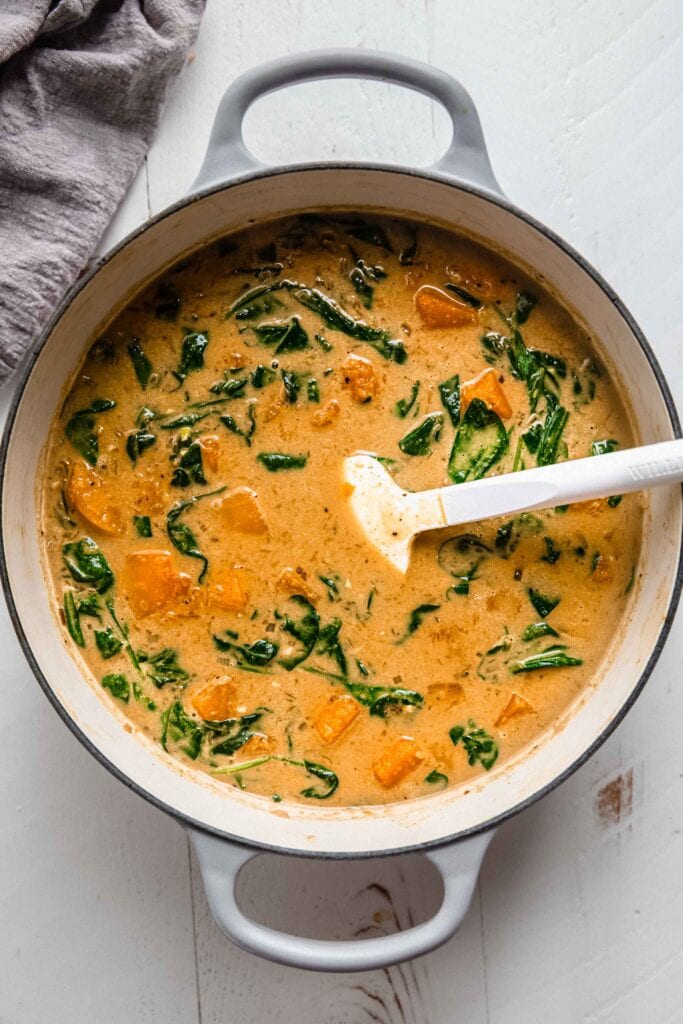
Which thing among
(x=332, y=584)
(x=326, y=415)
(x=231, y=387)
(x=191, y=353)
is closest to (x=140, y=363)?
(x=191, y=353)

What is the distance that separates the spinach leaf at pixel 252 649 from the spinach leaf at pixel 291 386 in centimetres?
54

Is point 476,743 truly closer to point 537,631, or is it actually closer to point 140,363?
point 537,631

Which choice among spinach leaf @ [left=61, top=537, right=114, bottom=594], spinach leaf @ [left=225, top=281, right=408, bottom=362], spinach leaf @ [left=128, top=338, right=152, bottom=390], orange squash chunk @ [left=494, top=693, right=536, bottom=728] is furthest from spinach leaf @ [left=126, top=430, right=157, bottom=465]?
orange squash chunk @ [left=494, top=693, right=536, bottom=728]

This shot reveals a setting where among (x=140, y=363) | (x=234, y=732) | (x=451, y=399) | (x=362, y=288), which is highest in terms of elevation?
(x=362, y=288)

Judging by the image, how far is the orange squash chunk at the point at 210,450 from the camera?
2268 mm

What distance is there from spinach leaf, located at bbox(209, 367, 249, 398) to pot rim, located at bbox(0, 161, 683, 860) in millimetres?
358

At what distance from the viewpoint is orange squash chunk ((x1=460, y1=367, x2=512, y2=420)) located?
2270 mm

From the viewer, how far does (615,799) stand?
2359mm

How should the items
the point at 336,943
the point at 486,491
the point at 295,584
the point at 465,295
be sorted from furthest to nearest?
the point at 465,295 < the point at 295,584 < the point at 486,491 < the point at 336,943

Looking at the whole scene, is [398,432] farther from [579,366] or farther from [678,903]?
[678,903]

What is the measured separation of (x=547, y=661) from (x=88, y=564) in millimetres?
1071

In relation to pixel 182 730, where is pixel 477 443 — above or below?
above

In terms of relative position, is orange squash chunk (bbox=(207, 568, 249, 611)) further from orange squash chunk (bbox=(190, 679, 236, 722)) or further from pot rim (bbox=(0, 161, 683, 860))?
pot rim (bbox=(0, 161, 683, 860))

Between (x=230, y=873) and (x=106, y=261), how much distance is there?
128 cm
